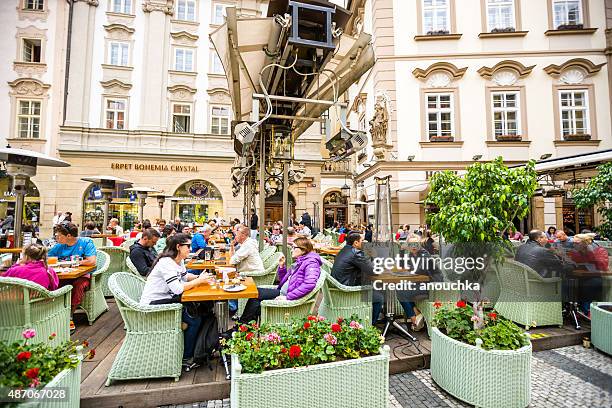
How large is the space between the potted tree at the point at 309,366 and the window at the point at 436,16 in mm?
12681

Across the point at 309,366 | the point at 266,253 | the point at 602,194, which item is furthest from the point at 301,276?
the point at 602,194

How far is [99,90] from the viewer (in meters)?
15.8

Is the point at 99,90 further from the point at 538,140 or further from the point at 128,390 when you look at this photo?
the point at 538,140

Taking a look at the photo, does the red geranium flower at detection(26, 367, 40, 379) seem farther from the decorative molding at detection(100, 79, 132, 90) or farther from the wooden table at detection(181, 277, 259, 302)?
the decorative molding at detection(100, 79, 132, 90)

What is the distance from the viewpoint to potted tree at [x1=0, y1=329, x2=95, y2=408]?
1.80 m

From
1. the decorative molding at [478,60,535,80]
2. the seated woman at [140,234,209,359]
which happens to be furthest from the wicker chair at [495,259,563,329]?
the decorative molding at [478,60,535,80]

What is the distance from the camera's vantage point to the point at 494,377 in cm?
262

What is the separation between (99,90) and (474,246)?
18911 millimetres

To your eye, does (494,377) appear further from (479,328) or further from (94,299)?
(94,299)

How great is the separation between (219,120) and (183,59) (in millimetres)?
3909

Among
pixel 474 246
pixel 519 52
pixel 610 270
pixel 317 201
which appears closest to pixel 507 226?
pixel 474 246

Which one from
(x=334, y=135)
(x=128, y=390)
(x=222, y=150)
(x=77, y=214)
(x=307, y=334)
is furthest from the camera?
(x=222, y=150)

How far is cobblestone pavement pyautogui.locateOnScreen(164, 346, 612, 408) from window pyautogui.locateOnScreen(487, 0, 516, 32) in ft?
40.1

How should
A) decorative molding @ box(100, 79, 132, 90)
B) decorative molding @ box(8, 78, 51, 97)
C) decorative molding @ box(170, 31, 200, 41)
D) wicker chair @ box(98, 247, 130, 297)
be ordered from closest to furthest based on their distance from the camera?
wicker chair @ box(98, 247, 130, 297)
decorative molding @ box(8, 78, 51, 97)
decorative molding @ box(100, 79, 132, 90)
decorative molding @ box(170, 31, 200, 41)
